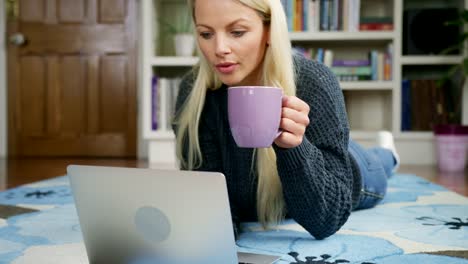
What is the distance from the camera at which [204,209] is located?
72 centimetres

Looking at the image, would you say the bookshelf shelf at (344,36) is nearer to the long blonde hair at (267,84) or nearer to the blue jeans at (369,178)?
the blue jeans at (369,178)

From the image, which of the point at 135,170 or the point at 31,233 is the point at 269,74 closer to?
the point at 135,170

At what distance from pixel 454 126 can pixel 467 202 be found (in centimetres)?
125

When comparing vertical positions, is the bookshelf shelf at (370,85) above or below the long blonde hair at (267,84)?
above

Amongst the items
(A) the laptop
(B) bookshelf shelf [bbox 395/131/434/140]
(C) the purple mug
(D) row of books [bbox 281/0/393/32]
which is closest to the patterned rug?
(A) the laptop

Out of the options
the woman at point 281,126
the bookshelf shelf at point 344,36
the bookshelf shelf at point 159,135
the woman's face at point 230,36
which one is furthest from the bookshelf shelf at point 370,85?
the woman's face at point 230,36

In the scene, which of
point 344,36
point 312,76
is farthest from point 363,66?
point 312,76

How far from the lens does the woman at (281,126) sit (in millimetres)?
947

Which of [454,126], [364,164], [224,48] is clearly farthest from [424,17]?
[224,48]

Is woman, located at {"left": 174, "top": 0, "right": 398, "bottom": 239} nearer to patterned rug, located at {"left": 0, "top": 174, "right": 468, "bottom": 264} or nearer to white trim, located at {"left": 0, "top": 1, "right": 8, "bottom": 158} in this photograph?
patterned rug, located at {"left": 0, "top": 174, "right": 468, "bottom": 264}

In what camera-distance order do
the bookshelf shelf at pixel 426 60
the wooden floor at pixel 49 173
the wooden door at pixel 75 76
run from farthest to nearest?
the wooden door at pixel 75 76, the bookshelf shelf at pixel 426 60, the wooden floor at pixel 49 173

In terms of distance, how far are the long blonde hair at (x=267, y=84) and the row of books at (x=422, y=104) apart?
2051 mm

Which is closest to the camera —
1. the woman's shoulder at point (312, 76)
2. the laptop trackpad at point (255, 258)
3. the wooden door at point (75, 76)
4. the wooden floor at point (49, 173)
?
the laptop trackpad at point (255, 258)

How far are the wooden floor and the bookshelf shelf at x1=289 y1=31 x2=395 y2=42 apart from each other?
72cm
